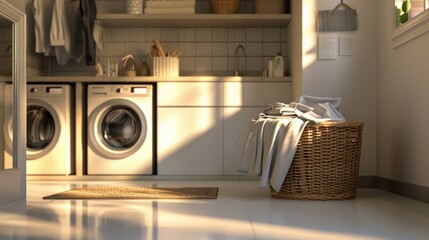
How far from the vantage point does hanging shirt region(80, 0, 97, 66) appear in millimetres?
5520

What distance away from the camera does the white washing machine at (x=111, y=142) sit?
5.40 m

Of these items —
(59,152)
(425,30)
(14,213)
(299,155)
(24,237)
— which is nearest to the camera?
(24,237)

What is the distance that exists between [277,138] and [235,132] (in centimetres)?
185

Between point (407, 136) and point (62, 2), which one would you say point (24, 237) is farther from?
point (62, 2)

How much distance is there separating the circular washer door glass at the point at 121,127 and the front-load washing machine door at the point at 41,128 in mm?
407

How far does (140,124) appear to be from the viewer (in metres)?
5.45

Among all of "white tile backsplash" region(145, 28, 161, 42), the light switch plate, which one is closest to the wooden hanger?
the light switch plate

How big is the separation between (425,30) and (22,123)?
2216mm

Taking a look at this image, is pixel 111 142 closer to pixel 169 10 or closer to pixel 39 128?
pixel 39 128

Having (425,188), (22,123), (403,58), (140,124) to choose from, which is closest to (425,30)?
(403,58)

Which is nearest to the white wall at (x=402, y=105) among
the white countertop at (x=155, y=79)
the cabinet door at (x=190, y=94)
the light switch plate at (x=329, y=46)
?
the light switch plate at (x=329, y=46)

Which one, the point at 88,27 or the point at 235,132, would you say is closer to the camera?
the point at 235,132

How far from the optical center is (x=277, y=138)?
3611 mm

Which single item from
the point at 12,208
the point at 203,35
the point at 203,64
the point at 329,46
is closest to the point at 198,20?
the point at 203,35
